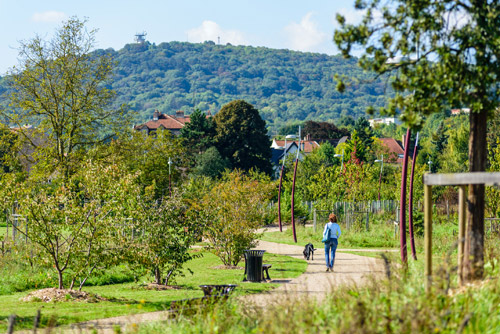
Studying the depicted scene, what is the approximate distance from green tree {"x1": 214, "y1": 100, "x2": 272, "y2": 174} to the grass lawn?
4742 cm

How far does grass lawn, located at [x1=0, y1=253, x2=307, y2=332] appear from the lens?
1120 centimetres

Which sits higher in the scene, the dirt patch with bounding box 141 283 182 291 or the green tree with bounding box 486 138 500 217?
the green tree with bounding box 486 138 500 217

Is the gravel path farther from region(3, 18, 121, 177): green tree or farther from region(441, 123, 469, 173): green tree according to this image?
region(441, 123, 469, 173): green tree

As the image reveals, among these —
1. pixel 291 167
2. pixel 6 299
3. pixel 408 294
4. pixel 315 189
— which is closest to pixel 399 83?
pixel 408 294

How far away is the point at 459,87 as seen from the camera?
8867 mm

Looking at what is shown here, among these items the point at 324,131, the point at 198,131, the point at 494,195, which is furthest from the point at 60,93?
the point at 324,131

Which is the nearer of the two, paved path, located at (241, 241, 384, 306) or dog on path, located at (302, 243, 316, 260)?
paved path, located at (241, 241, 384, 306)

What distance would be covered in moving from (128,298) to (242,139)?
55.4 m

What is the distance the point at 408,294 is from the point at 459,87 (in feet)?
9.89

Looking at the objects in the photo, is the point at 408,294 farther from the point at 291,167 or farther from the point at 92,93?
the point at 291,167

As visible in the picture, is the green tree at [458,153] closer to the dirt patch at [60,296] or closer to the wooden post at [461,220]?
the dirt patch at [60,296]

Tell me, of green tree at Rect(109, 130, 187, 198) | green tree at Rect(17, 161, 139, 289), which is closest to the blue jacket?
green tree at Rect(17, 161, 139, 289)

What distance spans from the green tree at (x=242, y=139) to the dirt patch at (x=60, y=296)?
5372cm

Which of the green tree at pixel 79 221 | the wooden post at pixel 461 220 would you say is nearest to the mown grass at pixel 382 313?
the wooden post at pixel 461 220
